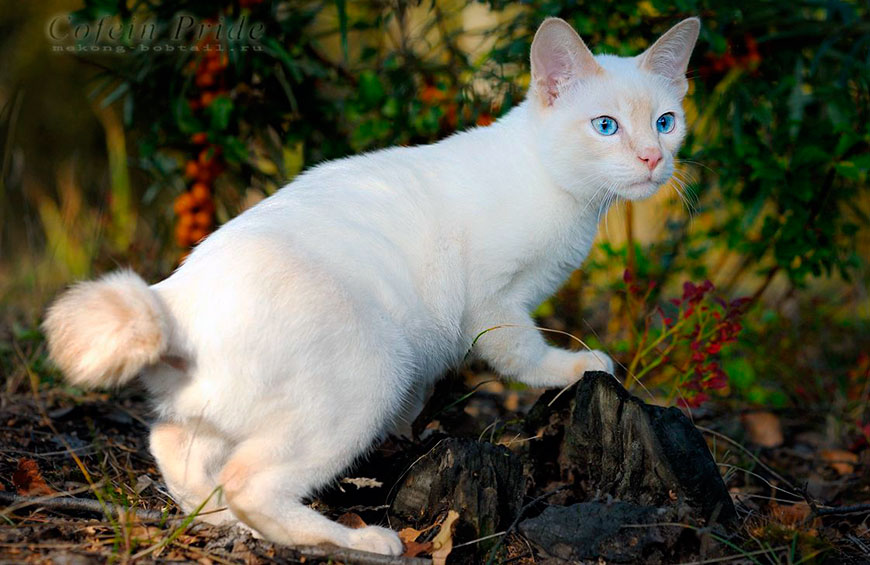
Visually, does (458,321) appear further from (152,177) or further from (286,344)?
(152,177)

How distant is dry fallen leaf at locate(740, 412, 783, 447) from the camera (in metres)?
3.66

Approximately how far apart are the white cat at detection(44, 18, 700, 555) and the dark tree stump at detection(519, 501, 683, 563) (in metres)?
0.42

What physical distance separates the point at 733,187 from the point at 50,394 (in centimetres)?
319

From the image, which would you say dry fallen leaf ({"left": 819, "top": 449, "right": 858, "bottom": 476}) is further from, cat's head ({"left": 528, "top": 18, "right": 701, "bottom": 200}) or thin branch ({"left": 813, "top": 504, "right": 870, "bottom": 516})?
cat's head ({"left": 528, "top": 18, "right": 701, "bottom": 200})

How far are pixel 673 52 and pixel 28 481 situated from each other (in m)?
2.56

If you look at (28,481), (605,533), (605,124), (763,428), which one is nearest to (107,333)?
(28,481)

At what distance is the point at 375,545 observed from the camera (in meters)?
2.07

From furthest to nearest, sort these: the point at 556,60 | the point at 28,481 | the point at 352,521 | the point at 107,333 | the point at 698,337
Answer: the point at 698,337
the point at 556,60
the point at 28,481
the point at 352,521
the point at 107,333

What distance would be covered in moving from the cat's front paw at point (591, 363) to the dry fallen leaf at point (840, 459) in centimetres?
131

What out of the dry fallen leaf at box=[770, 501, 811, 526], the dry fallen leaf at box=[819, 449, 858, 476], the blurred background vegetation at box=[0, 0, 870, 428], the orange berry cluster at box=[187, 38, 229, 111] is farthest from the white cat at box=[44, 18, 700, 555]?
the dry fallen leaf at box=[819, 449, 858, 476]

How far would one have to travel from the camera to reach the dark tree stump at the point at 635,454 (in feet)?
7.60

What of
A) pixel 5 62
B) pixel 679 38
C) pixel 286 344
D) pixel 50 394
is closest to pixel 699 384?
pixel 679 38

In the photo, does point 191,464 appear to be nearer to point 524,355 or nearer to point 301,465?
point 301,465

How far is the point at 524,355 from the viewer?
260cm
